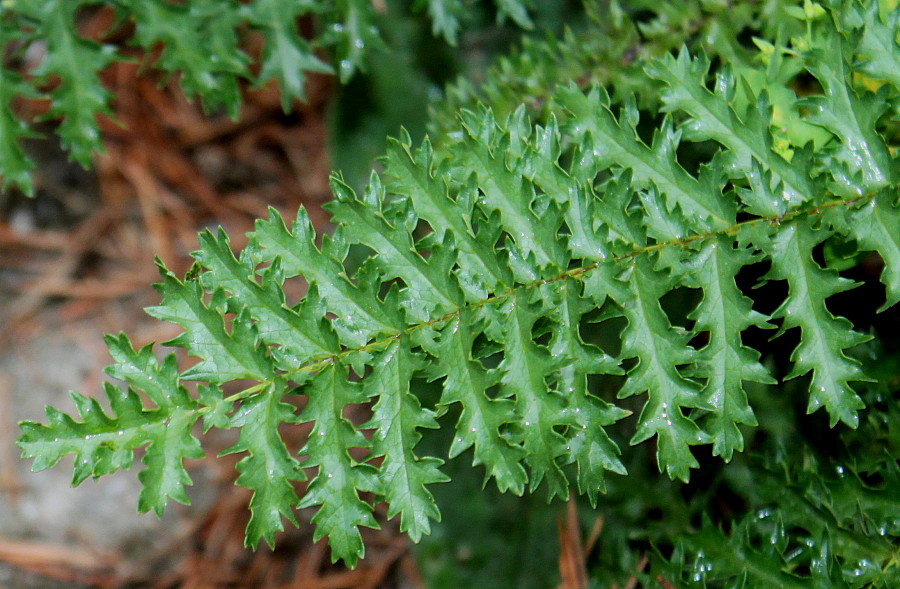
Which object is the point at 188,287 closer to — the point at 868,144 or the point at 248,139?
the point at 868,144

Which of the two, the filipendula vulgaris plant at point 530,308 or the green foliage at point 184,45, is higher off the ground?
the green foliage at point 184,45

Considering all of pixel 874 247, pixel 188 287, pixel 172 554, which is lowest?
pixel 172 554

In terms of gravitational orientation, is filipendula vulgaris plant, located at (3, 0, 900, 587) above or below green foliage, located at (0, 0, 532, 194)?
below

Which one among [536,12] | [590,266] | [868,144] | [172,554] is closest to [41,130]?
[172,554]

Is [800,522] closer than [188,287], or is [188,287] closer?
[188,287]

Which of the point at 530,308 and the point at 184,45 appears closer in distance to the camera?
the point at 530,308

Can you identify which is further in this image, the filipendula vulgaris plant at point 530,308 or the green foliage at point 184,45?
the green foliage at point 184,45

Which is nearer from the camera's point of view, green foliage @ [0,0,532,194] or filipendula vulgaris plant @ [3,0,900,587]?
filipendula vulgaris plant @ [3,0,900,587]

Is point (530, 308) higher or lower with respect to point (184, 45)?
lower
